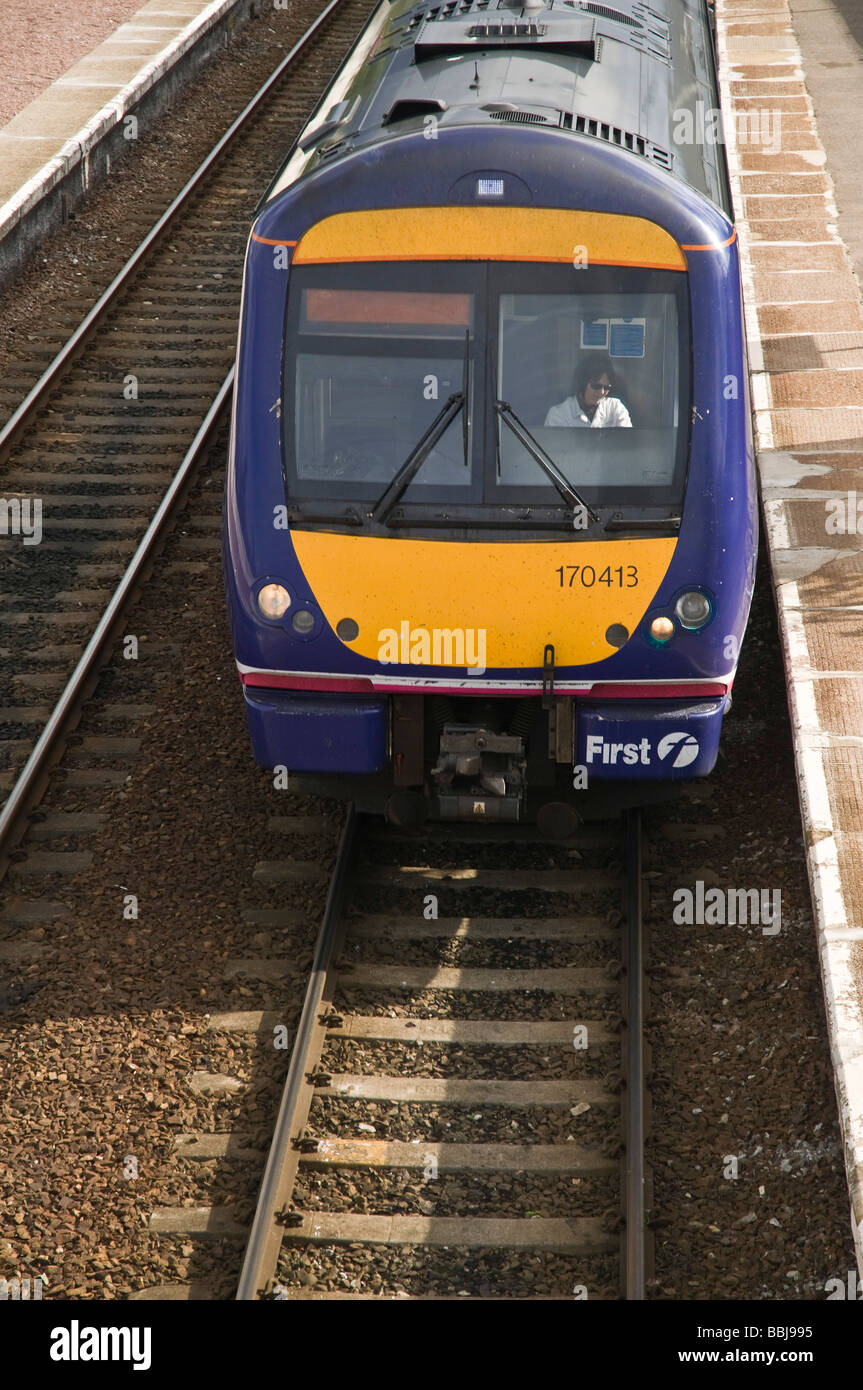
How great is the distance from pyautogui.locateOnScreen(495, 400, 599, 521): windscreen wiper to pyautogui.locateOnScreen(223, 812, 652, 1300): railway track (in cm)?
175

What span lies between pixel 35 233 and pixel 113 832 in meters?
8.95

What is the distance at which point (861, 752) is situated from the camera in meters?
6.97

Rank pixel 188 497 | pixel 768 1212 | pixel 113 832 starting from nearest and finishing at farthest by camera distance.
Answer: pixel 768 1212 → pixel 113 832 → pixel 188 497

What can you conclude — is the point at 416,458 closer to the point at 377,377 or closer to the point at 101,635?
the point at 377,377

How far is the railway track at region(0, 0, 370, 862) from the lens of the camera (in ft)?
28.5

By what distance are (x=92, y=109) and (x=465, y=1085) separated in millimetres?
14245

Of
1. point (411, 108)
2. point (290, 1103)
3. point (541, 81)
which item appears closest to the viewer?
point (290, 1103)

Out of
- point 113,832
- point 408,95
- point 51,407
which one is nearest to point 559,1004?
point 113,832

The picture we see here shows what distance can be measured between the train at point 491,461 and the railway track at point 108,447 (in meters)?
2.27

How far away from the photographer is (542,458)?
20.4 ft

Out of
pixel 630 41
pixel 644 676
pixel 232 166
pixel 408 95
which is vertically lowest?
pixel 644 676

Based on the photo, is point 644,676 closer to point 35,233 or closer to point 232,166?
point 35,233

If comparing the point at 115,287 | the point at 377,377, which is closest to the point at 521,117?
the point at 377,377

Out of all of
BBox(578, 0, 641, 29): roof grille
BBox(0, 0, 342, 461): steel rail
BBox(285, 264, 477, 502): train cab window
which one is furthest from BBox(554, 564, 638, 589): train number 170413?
BBox(0, 0, 342, 461): steel rail
